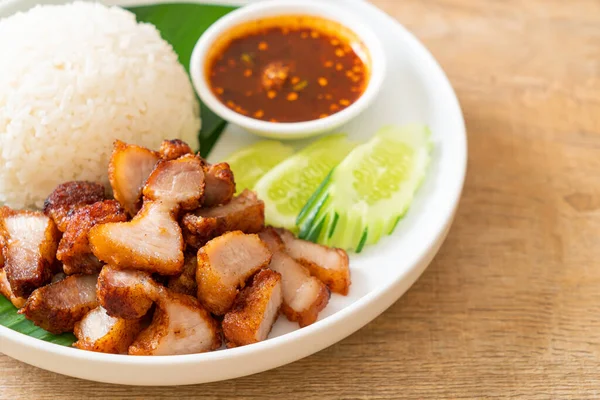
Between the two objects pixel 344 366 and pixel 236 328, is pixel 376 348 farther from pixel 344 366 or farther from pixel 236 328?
pixel 236 328

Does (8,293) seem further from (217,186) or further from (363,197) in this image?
(363,197)

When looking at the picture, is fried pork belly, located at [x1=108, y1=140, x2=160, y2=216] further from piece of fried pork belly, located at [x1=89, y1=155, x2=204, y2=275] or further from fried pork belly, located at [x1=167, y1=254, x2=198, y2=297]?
fried pork belly, located at [x1=167, y1=254, x2=198, y2=297]

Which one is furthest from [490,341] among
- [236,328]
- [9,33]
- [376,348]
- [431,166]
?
[9,33]

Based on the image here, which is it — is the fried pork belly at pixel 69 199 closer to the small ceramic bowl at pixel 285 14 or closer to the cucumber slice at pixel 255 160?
the cucumber slice at pixel 255 160

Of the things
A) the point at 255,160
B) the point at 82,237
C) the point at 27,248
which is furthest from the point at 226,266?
the point at 255,160

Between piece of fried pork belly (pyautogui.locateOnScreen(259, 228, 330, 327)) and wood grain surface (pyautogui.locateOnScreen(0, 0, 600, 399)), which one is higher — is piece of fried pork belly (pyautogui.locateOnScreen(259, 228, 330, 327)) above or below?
above

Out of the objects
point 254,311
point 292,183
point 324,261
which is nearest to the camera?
point 254,311

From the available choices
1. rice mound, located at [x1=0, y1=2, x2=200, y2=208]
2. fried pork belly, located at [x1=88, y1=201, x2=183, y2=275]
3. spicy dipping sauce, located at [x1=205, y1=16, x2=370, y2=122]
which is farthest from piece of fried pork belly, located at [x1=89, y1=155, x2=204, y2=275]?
spicy dipping sauce, located at [x1=205, y1=16, x2=370, y2=122]
